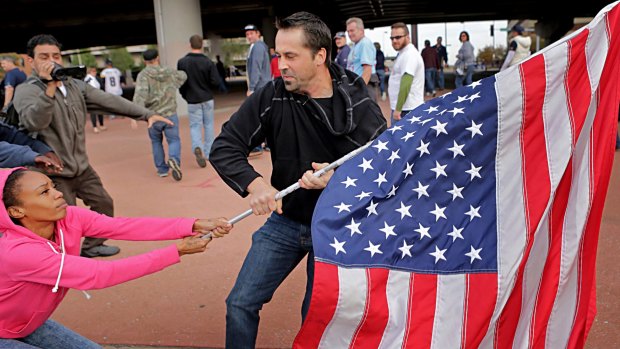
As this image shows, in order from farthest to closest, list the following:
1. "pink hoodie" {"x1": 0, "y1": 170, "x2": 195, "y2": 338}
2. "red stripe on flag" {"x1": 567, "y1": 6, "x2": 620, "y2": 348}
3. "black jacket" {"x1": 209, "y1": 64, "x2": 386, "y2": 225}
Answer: "black jacket" {"x1": 209, "y1": 64, "x2": 386, "y2": 225}, "red stripe on flag" {"x1": 567, "y1": 6, "x2": 620, "y2": 348}, "pink hoodie" {"x1": 0, "y1": 170, "x2": 195, "y2": 338}

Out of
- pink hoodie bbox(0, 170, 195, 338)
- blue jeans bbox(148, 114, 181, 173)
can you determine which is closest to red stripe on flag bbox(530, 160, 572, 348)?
pink hoodie bbox(0, 170, 195, 338)

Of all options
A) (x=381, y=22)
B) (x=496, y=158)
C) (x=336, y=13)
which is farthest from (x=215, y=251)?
(x=381, y=22)

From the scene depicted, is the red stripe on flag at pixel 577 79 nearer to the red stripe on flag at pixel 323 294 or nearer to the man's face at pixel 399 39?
the red stripe on flag at pixel 323 294

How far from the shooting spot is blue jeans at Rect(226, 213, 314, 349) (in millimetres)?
2723

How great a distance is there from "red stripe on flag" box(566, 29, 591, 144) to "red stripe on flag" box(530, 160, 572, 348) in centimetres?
24

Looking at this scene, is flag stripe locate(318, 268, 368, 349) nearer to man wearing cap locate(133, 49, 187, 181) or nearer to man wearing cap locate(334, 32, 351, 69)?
man wearing cap locate(133, 49, 187, 181)

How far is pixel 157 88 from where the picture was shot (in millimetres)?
8727

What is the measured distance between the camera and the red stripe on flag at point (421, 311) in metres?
2.50

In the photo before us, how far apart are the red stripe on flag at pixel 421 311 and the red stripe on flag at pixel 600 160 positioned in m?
0.68

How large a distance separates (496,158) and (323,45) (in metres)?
0.97

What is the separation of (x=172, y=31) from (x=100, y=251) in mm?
12343

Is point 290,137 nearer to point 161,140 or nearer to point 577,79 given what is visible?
point 577,79

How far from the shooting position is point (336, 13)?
37750mm

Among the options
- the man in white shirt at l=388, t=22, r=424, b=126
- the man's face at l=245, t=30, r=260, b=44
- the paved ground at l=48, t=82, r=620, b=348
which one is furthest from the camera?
the man's face at l=245, t=30, r=260, b=44
